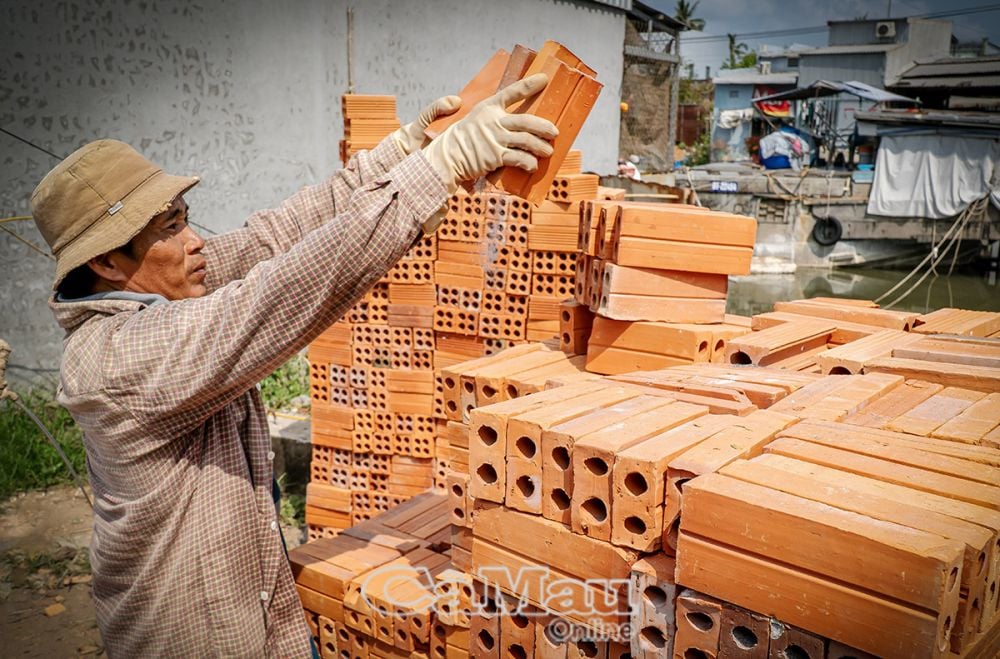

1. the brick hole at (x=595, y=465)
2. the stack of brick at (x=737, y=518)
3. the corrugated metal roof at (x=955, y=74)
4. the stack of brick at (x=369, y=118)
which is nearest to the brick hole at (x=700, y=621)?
the stack of brick at (x=737, y=518)

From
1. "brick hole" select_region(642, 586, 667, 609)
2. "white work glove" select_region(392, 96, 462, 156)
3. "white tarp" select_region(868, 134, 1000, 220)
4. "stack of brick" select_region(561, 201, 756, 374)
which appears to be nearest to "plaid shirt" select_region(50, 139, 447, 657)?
"white work glove" select_region(392, 96, 462, 156)

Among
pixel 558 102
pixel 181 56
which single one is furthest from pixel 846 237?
pixel 558 102

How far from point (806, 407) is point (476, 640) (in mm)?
1650

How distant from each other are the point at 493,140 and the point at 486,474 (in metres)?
1.22

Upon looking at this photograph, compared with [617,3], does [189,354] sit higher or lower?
lower

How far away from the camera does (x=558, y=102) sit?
276 cm

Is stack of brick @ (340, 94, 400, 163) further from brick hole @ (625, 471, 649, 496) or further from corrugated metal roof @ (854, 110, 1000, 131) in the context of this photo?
corrugated metal roof @ (854, 110, 1000, 131)

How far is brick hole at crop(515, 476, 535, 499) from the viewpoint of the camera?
9.02 ft

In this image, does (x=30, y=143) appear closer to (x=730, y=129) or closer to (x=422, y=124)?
(x=422, y=124)

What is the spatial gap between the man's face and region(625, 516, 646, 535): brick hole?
1.88m

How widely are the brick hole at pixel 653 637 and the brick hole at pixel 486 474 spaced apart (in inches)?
29.9

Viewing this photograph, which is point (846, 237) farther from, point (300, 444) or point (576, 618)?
point (576, 618)

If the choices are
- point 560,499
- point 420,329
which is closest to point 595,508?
point 560,499

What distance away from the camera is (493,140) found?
8.54 feet
